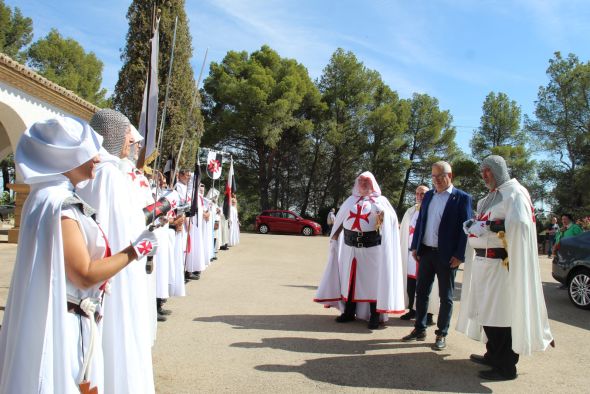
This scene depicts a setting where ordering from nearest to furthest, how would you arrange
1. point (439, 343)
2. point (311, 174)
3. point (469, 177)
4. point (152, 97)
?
point (152, 97) < point (439, 343) < point (469, 177) < point (311, 174)

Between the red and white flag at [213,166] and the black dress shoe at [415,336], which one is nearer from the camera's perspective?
the black dress shoe at [415,336]

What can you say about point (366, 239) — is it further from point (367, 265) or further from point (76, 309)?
point (76, 309)

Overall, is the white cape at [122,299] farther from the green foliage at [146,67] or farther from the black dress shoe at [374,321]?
the green foliage at [146,67]

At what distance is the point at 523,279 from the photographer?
4.63 metres

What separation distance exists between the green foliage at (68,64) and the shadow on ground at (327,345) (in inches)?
1408

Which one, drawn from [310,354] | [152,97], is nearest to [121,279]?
[152,97]

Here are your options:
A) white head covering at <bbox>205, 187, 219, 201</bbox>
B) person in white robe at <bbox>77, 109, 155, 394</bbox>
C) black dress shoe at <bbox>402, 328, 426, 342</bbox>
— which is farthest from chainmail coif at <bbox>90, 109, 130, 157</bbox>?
white head covering at <bbox>205, 187, 219, 201</bbox>

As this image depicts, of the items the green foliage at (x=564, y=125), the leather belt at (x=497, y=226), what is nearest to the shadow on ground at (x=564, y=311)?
the leather belt at (x=497, y=226)

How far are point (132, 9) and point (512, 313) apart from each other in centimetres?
1831

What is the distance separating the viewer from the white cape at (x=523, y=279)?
4555mm

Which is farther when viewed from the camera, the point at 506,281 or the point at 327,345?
the point at 327,345

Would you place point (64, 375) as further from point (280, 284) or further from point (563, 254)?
point (563, 254)

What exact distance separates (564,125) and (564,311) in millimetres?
30515

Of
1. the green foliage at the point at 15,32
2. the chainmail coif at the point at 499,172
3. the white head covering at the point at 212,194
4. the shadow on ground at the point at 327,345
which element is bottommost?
the shadow on ground at the point at 327,345
